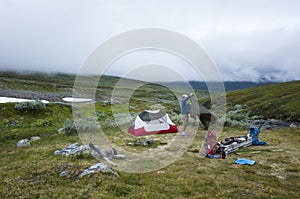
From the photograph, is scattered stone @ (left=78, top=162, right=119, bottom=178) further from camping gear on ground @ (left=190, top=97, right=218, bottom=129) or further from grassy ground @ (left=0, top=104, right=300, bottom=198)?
camping gear on ground @ (left=190, top=97, right=218, bottom=129)

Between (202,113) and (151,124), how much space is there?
5051 millimetres

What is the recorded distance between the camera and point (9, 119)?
76.5 feet

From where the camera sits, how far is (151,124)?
1898cm

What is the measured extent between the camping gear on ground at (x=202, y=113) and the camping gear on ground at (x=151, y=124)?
96.1 inches

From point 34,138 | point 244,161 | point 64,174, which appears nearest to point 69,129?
point 34,138

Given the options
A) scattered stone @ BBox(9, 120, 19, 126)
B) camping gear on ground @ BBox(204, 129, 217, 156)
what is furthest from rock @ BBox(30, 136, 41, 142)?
camping gear on ground @ BBox(204, 129, 217, 156)

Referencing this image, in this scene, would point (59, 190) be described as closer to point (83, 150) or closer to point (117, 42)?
point (83, 150)

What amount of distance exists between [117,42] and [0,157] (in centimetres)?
910

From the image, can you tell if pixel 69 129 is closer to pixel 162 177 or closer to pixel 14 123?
pixel 14 123

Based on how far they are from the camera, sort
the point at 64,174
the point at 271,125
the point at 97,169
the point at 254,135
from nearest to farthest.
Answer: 1. the point at 64,174
2. the point at 97,169
3. the point at 254,135
4. the point at 271,125

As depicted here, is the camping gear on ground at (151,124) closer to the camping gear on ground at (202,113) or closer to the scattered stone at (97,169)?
the camping gear on ground at (202,113)

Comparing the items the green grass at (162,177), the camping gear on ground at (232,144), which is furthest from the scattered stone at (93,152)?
the camping gear on ground at (232,144)

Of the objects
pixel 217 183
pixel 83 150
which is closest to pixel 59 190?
pixel 83 150

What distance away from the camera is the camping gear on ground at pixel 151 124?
18.8 m
